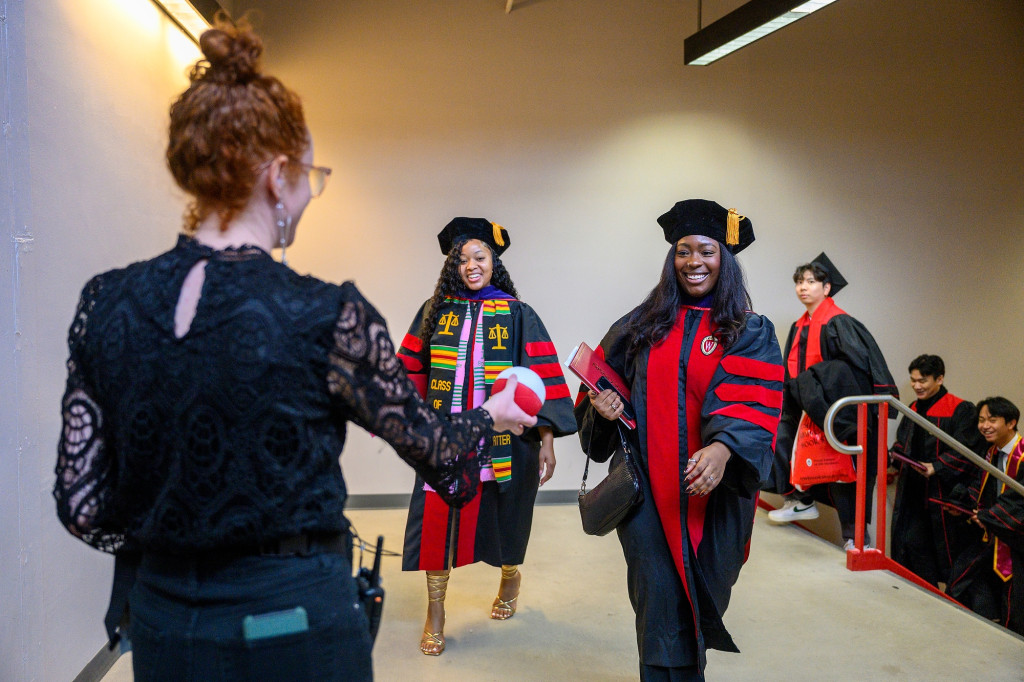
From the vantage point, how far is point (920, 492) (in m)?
5.44

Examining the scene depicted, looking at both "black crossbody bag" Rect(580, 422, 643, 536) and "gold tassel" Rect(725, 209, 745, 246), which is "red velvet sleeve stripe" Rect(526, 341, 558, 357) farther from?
"gold tassel" Rect(725, 209, 745, 246)

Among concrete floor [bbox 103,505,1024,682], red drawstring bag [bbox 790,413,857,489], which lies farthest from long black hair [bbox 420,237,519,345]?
red drawstring bag [bbox 790,413,857,489]

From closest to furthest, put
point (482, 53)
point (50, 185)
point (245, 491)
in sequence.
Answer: point (245, 491), point (50, 185), point (482, 53)

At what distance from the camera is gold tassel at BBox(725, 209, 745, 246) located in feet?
8.53

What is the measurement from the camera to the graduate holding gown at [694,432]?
2.37m

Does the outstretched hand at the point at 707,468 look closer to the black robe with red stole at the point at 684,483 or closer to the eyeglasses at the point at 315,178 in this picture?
the black robe with red stole at the point at 684,483

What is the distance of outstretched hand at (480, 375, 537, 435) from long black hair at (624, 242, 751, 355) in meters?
1.27

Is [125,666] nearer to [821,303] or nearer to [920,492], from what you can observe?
[821,303]

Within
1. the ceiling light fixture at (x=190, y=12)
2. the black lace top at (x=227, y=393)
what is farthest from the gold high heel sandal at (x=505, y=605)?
the ceiling light fixture at (x=190, y=12)

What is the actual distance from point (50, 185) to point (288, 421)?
1824 millimetres

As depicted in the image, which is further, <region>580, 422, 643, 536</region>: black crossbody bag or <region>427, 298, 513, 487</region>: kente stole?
<region>427, 298, 513, 487</region>: kente stole

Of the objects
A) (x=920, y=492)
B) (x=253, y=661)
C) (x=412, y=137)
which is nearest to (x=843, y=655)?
(x=920, y=492)

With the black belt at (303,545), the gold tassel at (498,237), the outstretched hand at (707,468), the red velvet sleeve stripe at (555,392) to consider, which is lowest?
the outstretched hand at (707,468)

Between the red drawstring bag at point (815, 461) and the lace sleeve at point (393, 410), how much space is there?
4160mm
